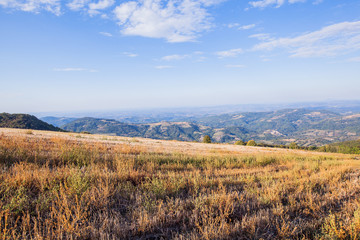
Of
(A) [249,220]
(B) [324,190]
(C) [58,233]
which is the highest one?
(C) [58,233]

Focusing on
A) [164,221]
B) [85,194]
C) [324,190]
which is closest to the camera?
[164,221]

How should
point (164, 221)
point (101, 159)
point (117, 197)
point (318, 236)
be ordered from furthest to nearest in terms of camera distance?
point (101, 159) → point (117, 197) → point (164, 221) → point (318, 236)

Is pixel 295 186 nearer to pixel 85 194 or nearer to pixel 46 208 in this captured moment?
pixel 85 194

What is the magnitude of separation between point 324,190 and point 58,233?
25.3 ft

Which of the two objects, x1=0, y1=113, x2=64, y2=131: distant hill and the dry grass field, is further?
x1=0, y1=113, x2=64, y2=131: distant hill

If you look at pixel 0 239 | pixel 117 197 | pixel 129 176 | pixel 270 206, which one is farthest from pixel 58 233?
pixel 270 206

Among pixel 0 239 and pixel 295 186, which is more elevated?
pixel 0 239

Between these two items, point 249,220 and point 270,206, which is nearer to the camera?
point 249,220

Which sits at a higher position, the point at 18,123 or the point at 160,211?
the point at 160,211

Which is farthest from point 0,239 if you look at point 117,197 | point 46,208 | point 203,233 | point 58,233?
point 203,233

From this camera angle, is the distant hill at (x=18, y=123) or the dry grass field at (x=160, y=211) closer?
the dry grass field at (x=160, y=211)

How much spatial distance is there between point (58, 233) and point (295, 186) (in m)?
7.05

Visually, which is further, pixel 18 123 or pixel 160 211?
pixel 18 123

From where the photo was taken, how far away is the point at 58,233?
292 cm
